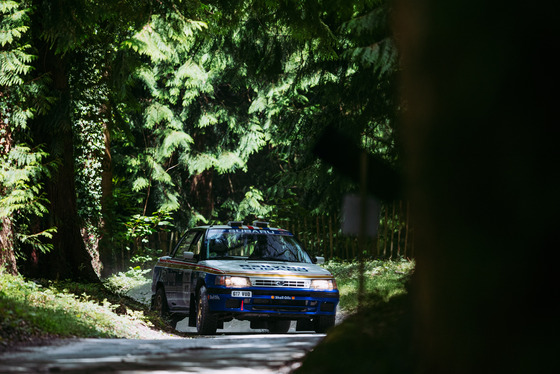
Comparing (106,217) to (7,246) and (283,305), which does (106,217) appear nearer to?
(7,246)

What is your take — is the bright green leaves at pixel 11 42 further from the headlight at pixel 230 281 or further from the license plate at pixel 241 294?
the license plate at pixel 241 294

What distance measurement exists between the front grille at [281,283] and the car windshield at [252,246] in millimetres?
1087

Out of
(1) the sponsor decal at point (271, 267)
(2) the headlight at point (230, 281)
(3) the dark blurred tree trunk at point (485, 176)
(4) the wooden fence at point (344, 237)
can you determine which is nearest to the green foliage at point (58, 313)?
(2) the headlight at point (230, 281)

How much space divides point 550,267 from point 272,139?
103ft

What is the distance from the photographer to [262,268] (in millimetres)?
13445

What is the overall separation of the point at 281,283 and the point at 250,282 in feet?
1.58

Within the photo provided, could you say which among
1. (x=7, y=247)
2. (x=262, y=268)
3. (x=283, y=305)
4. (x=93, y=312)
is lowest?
(x=93, y=312)

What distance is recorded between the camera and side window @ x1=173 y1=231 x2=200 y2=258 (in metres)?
15.4

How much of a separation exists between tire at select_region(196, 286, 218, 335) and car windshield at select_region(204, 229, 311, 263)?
3.00 feet

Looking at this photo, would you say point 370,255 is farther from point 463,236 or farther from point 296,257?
point 463,236

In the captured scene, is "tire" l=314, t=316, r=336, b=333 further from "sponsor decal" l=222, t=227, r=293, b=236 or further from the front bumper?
"sponsor decal" l=222, t=227, r=293, b=236

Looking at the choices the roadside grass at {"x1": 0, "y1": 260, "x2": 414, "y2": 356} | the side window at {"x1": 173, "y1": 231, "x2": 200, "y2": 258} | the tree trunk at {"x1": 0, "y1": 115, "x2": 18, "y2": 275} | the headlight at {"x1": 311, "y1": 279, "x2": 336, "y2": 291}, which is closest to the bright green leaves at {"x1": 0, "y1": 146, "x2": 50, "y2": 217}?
the tree trunk at {"x1": 0, "y1": 115, "x2": 18, "y2": 275}

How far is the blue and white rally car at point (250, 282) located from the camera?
13.1 m

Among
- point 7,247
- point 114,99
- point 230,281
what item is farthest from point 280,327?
point 114,99
